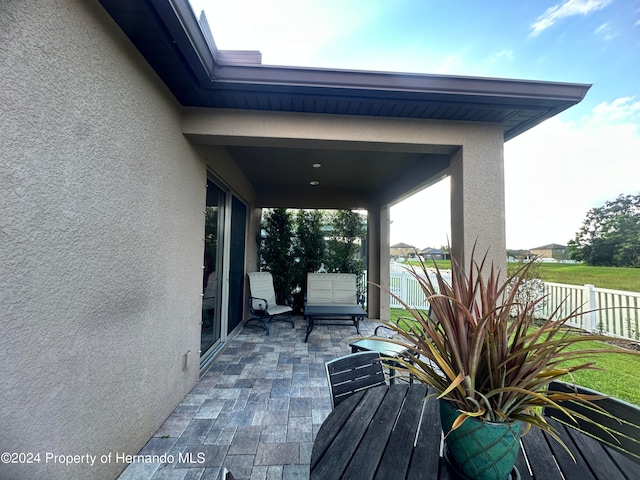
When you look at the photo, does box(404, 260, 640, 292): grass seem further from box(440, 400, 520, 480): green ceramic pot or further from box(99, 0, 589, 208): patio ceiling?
box(440, 400, 520, 480): green ceramic pot

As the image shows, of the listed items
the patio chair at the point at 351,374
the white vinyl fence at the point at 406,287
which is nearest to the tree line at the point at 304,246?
the white vinyl fence at the point at 406,287

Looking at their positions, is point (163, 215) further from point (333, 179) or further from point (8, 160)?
point (333, 179)

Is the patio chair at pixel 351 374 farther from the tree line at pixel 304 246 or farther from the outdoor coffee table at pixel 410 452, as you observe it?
the tree line at pixel 304 246

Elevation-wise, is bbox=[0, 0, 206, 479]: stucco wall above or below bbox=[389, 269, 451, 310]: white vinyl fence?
above

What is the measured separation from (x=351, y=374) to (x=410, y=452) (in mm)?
619

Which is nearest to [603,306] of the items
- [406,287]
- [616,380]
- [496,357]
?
[616,380]

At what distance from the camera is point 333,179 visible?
195 inches

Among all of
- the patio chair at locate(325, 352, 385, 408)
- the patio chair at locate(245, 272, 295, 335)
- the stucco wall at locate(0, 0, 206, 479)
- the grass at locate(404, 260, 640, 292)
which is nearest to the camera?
the stucco wall at locate(0, 0, 206, 479)

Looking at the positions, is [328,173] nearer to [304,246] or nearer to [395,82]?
[304,246]

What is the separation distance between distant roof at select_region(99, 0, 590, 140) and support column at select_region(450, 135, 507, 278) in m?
0.32

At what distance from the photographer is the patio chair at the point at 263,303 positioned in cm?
484

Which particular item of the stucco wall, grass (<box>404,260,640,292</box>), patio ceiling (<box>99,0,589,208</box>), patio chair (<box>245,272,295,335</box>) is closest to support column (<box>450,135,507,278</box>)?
patio ceiling (<box>99,0,589,208</box>)

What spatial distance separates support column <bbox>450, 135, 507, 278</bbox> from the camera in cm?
245

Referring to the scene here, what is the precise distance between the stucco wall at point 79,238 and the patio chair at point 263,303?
2.70m
